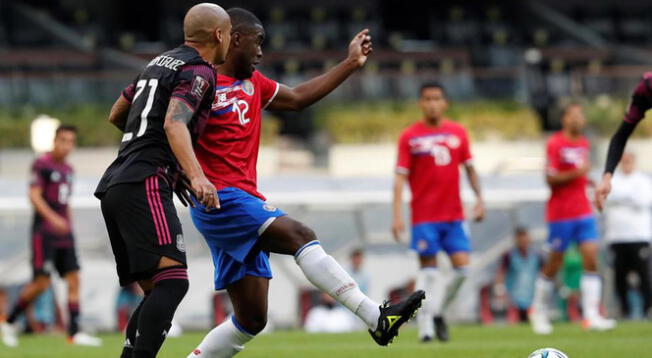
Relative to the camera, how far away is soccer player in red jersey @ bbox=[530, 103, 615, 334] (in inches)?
507

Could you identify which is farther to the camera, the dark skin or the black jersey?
the dark skin

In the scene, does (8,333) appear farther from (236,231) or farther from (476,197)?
(236,231)

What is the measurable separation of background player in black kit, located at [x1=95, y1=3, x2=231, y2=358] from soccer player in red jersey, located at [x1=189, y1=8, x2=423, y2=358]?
53cm

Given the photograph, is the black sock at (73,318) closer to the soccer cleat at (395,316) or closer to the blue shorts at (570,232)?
the blue shorts at (570,232)

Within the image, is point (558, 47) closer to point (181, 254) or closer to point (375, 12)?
point (375, 12)

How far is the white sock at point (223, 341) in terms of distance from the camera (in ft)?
22.0

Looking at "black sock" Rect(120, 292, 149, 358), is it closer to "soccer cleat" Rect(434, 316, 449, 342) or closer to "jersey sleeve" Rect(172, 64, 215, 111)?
"jersey sleeve" Rect(172, 64, 215, 111)

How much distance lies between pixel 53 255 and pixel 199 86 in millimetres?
7783

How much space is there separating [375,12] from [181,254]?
30995 mm

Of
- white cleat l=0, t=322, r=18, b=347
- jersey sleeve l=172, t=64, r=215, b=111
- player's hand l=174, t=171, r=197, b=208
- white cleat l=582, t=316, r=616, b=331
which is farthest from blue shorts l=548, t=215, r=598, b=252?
jersey sleeve l=172, t=64, r=215, b=111

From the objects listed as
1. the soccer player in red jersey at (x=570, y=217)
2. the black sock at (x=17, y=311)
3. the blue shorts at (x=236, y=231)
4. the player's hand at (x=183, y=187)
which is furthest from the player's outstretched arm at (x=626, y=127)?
the black sock at (x=17, y=311)

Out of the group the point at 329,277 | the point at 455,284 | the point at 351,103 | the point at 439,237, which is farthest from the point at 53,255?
the point at 351,103

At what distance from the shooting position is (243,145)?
6.74 m

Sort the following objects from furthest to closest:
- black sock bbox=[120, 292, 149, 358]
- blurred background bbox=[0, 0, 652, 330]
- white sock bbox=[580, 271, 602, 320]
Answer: blurred background bbox=[0, 0, 652, 330], white sock bbox=[580, 271, 602, 320], black sock bbox=[120, 292, 149, 358]
